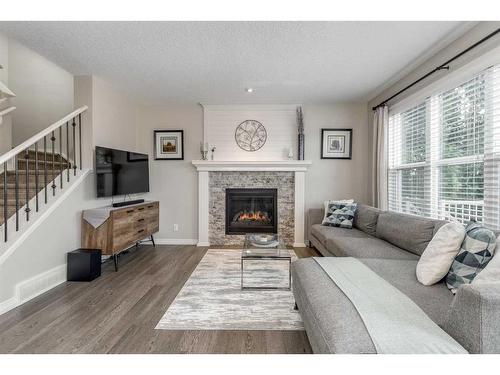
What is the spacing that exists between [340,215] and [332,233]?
564mm

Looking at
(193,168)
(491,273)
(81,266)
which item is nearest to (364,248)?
(491,273)

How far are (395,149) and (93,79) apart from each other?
167 inches

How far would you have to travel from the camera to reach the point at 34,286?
2549 millimetres

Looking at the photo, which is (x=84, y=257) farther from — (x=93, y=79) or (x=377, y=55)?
(x=377, y=55)

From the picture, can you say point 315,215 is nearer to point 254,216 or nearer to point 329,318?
point 254,216

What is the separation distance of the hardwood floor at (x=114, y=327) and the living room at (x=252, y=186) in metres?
0.02

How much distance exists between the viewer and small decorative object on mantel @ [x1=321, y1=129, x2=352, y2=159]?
4.73 m

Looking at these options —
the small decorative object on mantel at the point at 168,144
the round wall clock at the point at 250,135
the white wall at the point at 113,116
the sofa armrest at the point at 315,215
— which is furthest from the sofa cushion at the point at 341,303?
the small decorative object on mantel at the point at 168,144

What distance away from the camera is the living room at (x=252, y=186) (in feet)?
5.41

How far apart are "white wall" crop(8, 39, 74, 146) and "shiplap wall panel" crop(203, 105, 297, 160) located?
7.24 ft

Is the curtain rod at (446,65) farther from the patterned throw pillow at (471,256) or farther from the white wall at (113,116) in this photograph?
the white wall at (113,116)

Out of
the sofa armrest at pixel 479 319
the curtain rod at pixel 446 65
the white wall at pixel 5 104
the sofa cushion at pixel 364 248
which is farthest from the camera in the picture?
the white wall at pixel 5 104

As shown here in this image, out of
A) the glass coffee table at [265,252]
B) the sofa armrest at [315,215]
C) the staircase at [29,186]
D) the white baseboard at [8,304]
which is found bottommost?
the white baseboard at [8,304]

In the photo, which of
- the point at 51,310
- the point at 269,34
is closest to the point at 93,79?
the point at 269,34
